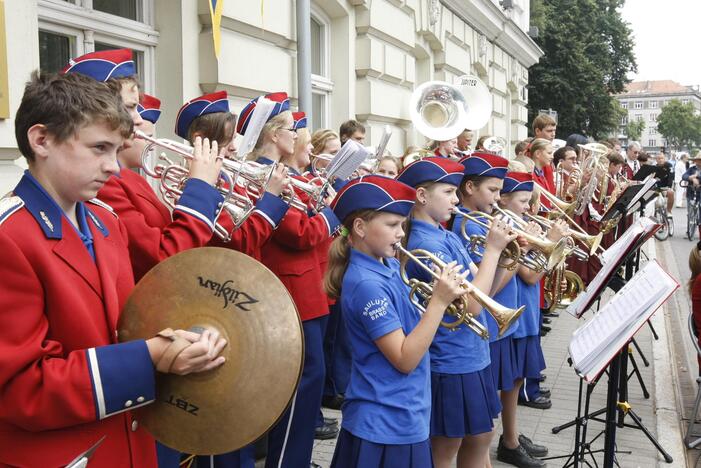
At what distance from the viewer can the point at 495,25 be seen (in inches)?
667

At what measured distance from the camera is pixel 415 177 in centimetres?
369

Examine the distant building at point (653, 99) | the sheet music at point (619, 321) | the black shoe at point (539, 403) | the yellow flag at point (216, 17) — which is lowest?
the black shoe at point (539, 403)

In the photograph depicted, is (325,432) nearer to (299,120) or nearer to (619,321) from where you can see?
(299,120)

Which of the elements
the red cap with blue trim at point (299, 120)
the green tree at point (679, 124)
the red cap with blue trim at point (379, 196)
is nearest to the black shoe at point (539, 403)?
the red cap with blue trim at point (299, 120)

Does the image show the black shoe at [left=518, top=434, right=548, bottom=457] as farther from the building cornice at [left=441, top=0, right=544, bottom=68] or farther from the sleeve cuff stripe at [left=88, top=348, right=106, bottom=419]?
the building cornice at [left=441, top=0, right=544, bottom=68]

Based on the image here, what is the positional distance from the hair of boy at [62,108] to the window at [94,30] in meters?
2.66

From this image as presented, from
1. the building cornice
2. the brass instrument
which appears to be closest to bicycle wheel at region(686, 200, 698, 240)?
the building cornice

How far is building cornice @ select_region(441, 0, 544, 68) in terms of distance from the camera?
1431 cm

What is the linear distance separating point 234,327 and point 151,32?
4017 mm

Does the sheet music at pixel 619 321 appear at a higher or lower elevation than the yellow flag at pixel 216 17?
lower

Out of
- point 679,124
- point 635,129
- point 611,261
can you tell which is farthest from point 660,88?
point 611,261

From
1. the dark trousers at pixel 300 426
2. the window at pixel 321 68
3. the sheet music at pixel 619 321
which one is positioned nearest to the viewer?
the sheet music at pixel 619 321

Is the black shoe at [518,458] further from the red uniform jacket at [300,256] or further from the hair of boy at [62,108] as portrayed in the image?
the hair of boy at [62,108]

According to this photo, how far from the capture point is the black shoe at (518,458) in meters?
4.52
